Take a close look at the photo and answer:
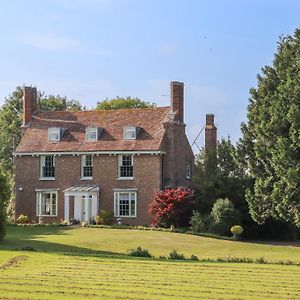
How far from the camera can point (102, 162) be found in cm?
5797

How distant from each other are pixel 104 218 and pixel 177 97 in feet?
37.4

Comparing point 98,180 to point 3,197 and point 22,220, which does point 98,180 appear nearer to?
point 22,220

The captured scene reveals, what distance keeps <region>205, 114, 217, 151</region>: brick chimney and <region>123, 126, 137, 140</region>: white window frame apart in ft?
21.5

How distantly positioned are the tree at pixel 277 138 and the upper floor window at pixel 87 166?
45.6 feet

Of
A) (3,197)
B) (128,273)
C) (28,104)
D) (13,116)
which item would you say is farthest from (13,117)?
(128,273)

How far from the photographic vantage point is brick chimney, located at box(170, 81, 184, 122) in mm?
58719

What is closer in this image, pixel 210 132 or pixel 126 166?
Answer: pixel 126 166

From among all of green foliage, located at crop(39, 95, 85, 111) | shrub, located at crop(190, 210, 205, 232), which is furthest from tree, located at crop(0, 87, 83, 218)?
shrub, located at crop(190, 210, 205, 232)

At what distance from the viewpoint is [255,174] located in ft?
160

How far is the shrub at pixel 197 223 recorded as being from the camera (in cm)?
5159

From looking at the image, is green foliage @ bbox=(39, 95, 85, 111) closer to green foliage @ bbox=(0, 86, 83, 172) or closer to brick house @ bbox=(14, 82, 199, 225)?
green foliage @ bbox=(0, 86, 83, 172)

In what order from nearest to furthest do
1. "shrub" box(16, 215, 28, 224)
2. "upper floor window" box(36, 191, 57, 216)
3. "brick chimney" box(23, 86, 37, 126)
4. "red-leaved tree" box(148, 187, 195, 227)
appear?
"red-leaved tree" box(148, 187, 195, 227) → "shrub" box(16, 215, 28, 224) → "upper floor window" box(36, 191, 57, 216) → "brick chimney" box(23, 86, 37, 126)

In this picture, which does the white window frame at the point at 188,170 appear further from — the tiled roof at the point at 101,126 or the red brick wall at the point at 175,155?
the tiled roof at the point at 101,126

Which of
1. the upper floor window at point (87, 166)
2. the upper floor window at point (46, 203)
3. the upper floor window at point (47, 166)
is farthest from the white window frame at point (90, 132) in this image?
the upper floor window at point (46, 203)
